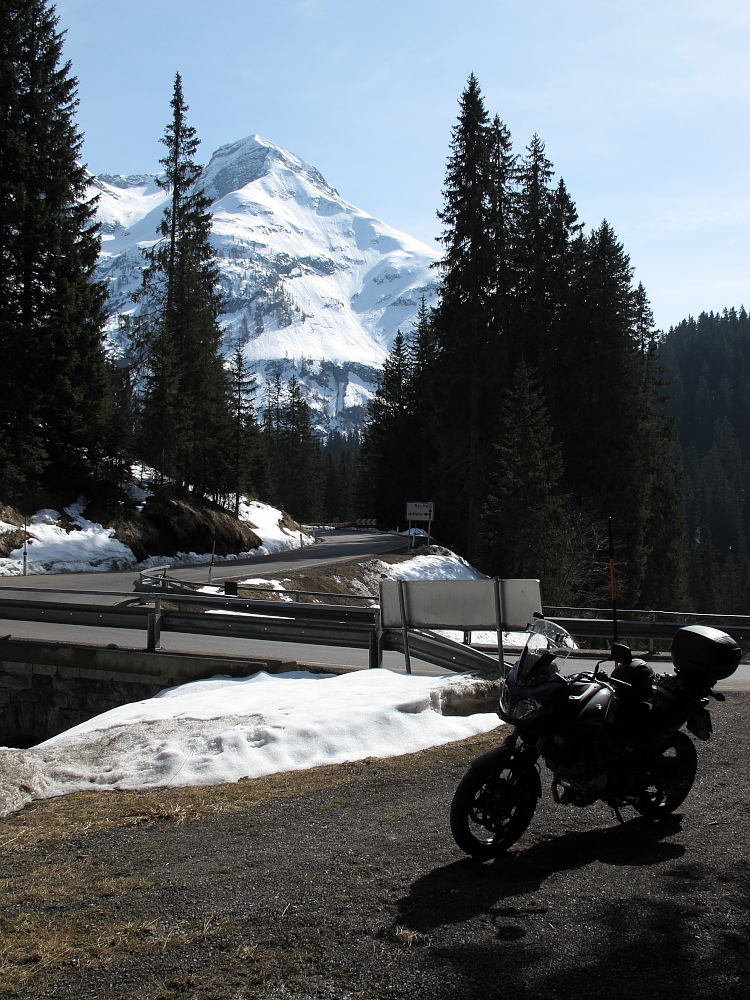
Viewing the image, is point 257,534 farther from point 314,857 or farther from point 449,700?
point 314,857

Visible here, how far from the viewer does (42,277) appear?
97.7 ft

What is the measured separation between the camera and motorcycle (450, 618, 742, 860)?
181 inches

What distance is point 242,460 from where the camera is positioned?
5016 cm

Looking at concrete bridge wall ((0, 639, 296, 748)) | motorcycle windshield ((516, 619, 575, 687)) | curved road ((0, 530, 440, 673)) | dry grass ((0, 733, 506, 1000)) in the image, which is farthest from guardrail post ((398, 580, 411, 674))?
motorcycle windshield ((516, 619, 575, 687))

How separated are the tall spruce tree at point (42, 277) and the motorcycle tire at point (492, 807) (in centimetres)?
2601

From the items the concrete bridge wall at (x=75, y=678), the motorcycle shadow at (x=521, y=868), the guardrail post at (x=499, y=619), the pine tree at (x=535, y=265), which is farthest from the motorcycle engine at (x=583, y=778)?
the pine tree at (x=535, y=265)

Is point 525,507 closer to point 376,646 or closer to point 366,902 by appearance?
point 376,646

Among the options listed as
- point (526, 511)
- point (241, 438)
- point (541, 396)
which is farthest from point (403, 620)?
point (241, 438)

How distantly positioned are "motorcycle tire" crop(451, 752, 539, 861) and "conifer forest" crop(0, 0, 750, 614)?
25.3m

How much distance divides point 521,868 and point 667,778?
1305 mm

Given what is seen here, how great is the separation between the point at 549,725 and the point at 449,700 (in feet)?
13.6

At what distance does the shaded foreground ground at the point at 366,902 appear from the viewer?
10.7ft

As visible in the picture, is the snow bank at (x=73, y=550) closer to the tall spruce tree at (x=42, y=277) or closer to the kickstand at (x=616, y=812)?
the tall spruce tree at (x=42, y=277)

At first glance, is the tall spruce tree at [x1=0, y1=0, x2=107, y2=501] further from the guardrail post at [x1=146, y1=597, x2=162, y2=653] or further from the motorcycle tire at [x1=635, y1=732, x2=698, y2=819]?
the motorcycle tire at [x1=635, y1=732, x2=698, y2=819]
